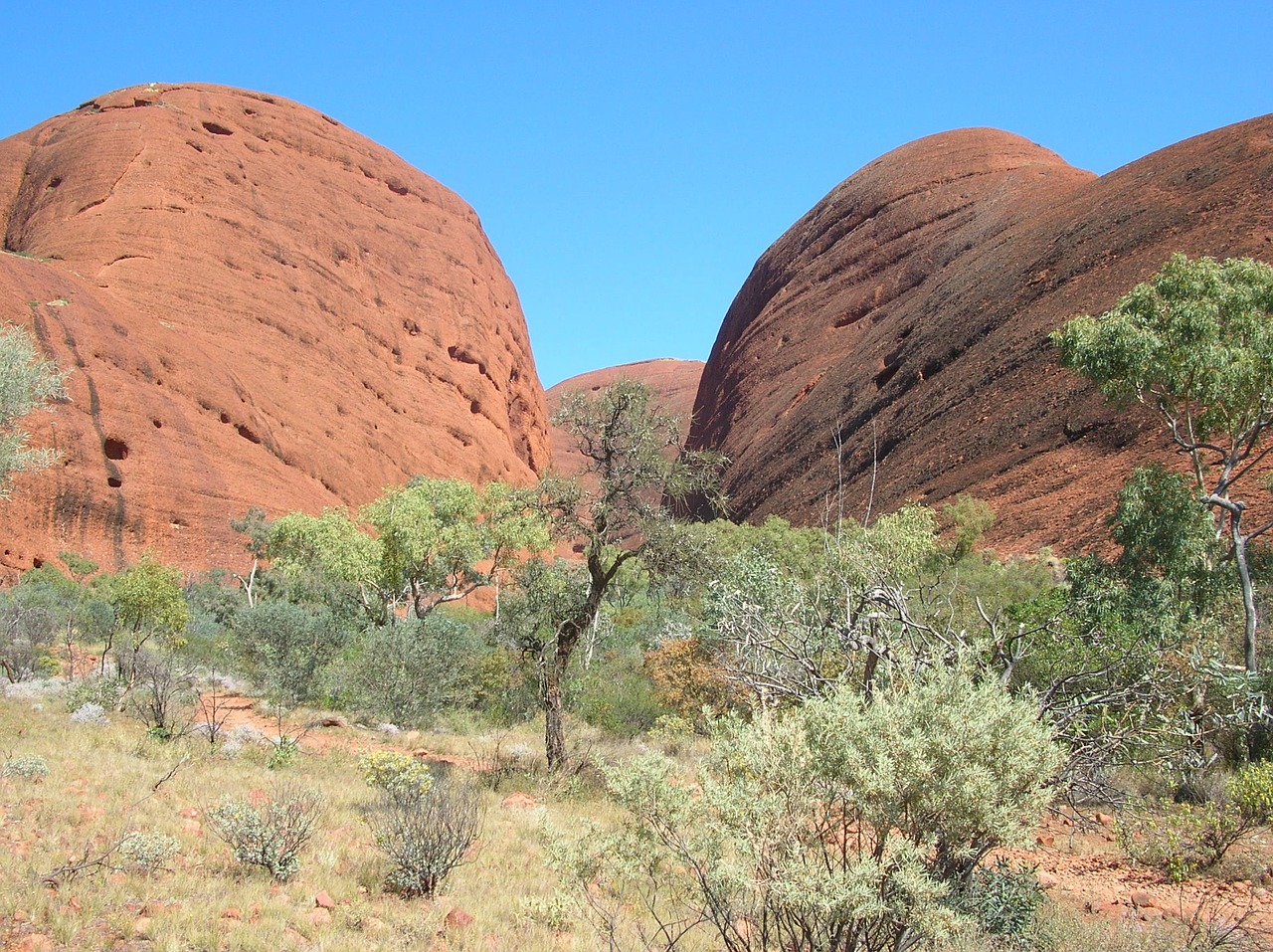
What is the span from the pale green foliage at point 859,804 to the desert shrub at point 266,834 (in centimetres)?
234

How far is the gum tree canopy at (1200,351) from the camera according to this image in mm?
9992

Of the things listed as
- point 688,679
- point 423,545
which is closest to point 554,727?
point 688,679

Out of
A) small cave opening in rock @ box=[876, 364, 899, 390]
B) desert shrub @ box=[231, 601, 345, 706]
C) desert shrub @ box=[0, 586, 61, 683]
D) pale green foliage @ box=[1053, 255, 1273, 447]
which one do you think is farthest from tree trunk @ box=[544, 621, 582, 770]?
small cave opening in rock @ box=[876, 364, 899, 390]

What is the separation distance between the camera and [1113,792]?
249 inches

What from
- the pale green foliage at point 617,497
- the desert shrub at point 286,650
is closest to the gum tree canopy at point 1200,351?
the pale green foliage at point 617,497

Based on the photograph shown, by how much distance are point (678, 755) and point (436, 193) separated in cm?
5621

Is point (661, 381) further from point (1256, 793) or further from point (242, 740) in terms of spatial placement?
point (1256, 793)

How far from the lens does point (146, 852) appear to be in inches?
193

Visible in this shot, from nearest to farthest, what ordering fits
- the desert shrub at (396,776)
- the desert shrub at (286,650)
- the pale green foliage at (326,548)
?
the desert shrub at (396,776), the desert shrub at (286,650), the pale green foliage at (326,548)

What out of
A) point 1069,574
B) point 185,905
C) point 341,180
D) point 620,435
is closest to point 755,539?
point 1069,574

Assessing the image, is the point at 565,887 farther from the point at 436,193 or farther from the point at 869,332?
the point at 436,193

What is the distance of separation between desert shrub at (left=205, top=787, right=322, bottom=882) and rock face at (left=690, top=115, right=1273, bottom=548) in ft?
38.6

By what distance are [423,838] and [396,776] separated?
4.60 ft

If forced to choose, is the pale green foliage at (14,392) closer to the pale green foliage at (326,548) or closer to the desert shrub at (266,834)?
the desert shrub at (266,834)
